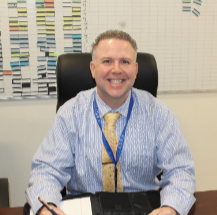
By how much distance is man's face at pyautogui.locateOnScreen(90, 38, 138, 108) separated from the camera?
4.65 feet

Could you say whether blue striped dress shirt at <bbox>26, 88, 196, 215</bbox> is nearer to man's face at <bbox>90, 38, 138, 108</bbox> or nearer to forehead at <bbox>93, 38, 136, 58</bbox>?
man's face at <bbox>90, 38, 138, 108</bbox>

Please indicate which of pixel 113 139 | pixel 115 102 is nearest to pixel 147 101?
pixel 115 102

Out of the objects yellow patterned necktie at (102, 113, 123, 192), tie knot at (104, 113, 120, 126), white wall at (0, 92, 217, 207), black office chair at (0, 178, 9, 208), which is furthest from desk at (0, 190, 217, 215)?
white wall at (0, 92, 217, 207)

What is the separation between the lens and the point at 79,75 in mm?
1602

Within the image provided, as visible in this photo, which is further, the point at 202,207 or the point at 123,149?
the point at 123,149

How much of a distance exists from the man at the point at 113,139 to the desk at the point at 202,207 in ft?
0.54

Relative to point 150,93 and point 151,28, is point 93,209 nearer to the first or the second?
point 150,93

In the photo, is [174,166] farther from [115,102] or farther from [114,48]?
[114,48]

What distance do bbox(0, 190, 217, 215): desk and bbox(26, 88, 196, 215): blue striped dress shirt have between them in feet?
0.35

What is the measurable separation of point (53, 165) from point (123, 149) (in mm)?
347

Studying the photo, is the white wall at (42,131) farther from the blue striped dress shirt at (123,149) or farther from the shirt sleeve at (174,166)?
the shirt sleeve at (174,166)

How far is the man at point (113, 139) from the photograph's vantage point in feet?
4.56

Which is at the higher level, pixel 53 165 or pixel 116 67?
pixel 116 67

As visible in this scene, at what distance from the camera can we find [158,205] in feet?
3.76
